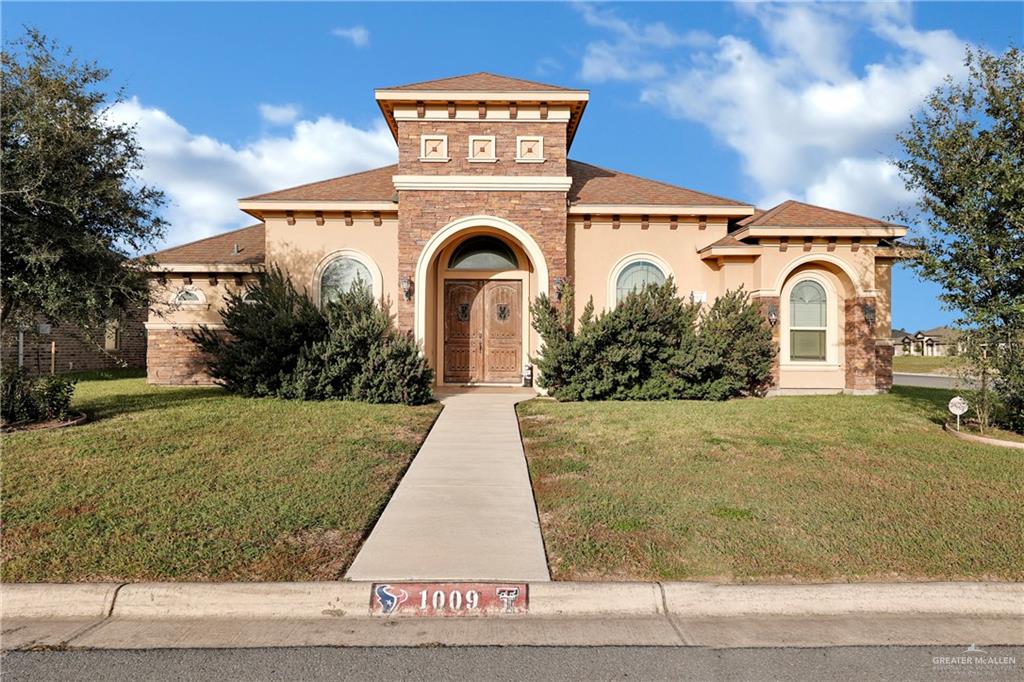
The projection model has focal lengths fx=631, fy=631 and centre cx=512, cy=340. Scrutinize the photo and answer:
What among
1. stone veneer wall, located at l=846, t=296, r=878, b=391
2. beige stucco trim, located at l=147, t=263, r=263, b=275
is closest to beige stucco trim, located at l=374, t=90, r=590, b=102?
beige stucco trim, located at l=147, t=263, r=263, b=275

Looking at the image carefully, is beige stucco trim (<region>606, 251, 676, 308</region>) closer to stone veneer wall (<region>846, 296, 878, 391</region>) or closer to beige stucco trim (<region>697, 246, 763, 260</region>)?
beige stucco trim (<region>697, 246, 763, 260</region>)

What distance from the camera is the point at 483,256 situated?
14852 mm

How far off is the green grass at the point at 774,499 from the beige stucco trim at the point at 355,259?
6.01 metres

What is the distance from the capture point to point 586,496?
20.2ft

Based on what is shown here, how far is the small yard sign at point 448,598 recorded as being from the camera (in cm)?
421

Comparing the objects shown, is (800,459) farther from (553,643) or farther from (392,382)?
(392,382)

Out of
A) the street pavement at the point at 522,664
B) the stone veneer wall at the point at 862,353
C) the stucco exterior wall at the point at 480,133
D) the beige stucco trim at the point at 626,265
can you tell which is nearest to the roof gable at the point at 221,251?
the stucco exterior wall at the point at 480,133

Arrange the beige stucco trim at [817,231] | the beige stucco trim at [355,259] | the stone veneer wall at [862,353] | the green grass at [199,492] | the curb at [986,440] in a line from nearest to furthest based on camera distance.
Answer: the green grass at [199,492], the curb at [986,440], the beige stucco trim at [817,231], the stone veneer wall at [862,353], the beige stucco trim at [355,259]

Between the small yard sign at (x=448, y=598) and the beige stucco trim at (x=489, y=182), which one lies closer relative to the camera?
Result: the small yard sign at (x=448, y=598)

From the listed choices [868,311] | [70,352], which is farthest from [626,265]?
[70,352]

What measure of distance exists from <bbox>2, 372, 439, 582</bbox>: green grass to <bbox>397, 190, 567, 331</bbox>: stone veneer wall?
4604 mm

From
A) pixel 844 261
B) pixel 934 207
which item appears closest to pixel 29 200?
pixel 934 207

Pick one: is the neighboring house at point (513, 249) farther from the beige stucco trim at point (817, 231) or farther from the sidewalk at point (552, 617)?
the sidewalk at point (552, 617)

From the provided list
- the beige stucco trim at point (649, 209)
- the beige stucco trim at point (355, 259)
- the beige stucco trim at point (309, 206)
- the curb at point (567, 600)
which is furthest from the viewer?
the beige stucco trim at point (355, 259)
